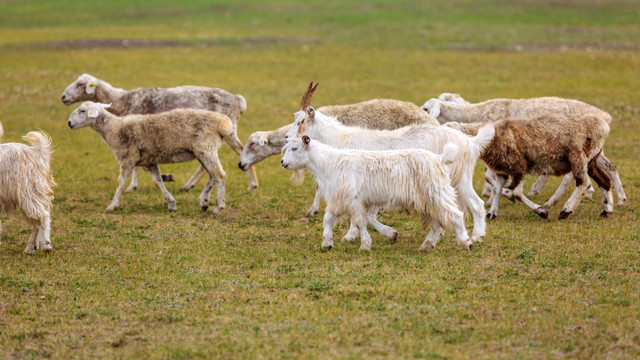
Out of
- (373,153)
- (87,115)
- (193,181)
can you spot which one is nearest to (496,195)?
(373,153)

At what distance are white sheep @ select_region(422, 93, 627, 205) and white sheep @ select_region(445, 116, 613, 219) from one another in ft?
2.27

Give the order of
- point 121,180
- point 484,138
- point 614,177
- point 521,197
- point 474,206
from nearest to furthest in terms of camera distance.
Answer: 1. point 474,206
2. point 484,138
3. point 521,197
4. point 614,177
5. point 121,180

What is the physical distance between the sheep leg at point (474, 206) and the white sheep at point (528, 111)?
8.28 feet

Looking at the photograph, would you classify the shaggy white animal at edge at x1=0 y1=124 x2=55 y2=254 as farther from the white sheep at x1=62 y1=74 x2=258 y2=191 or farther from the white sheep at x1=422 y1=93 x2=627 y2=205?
the white sheep at x1=422 y1=93 x2=627 y2=205

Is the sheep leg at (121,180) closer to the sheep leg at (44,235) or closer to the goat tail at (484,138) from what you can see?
the sheep leg at (44,235)

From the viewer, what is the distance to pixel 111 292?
8.50m

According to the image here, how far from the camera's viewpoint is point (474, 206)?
10305 millimetres

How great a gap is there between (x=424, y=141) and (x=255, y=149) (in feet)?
11.4

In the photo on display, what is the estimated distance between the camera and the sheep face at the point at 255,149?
42.7ft

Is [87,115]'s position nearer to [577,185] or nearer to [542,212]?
[542,212]

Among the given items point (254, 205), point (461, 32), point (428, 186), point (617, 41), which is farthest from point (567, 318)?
point (461, 32)

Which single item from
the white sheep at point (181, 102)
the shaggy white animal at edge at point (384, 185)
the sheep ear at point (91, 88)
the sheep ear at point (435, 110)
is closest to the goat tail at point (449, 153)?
the shaggy white animal at edge at point (384, 185)

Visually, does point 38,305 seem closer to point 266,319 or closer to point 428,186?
point 266,319

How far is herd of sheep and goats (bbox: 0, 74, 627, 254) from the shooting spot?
9.69 metres
